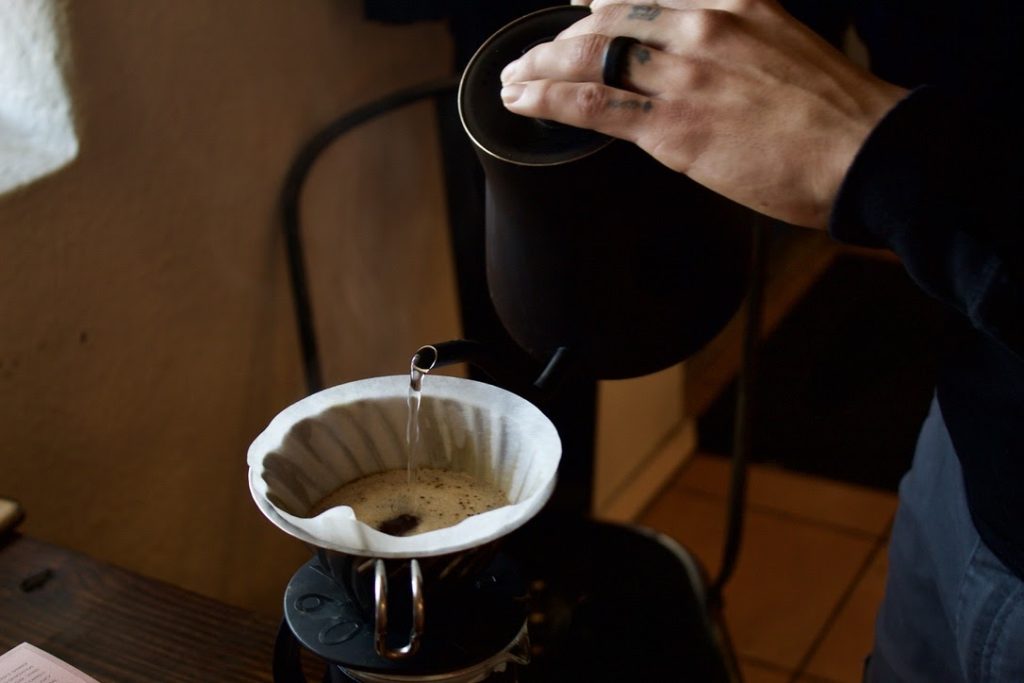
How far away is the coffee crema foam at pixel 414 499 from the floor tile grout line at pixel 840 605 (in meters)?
1.35

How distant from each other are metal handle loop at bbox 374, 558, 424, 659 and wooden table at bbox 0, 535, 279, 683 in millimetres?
194

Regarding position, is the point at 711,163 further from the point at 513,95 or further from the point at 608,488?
the point at 608,488

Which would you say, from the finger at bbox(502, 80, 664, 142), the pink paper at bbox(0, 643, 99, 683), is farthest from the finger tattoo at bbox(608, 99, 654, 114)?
the pink paper at bbox(0, 643, 99, 683)

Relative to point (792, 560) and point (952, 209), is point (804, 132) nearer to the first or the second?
point (952, 209)

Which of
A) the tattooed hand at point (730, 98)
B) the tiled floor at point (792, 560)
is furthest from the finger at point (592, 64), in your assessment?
the tiled floor at point (792, 560)

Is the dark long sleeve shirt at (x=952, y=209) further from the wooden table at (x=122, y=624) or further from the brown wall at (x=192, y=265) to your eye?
the brown wall at (x=192, y=265)

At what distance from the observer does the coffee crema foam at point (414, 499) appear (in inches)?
30.0

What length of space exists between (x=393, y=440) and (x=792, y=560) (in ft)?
5.36

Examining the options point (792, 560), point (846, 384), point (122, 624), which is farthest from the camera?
point (846, 384)

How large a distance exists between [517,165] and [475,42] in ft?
2.27

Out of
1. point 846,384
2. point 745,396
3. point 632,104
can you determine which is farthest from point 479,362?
point 846,384

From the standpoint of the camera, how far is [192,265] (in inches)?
51.1

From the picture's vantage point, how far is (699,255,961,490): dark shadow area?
2.54 m

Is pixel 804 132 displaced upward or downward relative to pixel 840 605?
upward
